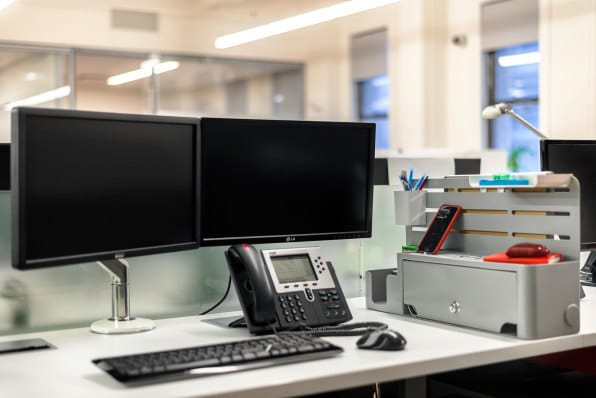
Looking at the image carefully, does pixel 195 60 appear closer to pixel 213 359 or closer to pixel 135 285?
pixel 135 285

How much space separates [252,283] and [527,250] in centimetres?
57

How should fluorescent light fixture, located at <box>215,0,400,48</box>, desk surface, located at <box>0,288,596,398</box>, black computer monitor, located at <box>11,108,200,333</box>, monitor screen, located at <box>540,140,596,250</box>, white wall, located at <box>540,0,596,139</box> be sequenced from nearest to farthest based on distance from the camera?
desk surface, located at <box>0,288,596,398</box>
black computer monitor, located at <box>11,108,200,333</box>
monitor screen, located at <box>540,140,596,250</box>
fluorescent light fixture, located at <box>215,0,400,48</box>
white wall, located at <box>540,0,596,139</box>

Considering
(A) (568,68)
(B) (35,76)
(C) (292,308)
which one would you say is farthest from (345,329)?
(B) (35,76)

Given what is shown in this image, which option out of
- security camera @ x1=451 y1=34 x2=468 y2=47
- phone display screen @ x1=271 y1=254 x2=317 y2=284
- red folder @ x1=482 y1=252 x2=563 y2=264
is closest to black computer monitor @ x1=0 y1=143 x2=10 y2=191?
phone display screen @ x1=271 y1=254 x2=317 y2=284

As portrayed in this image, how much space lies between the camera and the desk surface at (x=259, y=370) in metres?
1.16

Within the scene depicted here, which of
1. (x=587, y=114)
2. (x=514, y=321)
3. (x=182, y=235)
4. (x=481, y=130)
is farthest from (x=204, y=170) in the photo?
(x=481, y=130)

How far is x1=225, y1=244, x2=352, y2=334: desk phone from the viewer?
1572 millimetres

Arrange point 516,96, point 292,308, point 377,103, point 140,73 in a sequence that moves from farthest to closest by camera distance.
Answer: point 377,103 < point 140,73 < point 516,96 < point 292,308

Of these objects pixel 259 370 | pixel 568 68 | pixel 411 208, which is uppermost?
pixel 568 68

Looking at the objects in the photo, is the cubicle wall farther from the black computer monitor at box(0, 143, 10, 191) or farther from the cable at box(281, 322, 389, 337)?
the cable at box(281, 322, 389, 337)

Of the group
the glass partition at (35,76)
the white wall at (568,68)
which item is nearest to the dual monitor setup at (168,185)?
the white wall at (568,68)

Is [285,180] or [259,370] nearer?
[259,370]

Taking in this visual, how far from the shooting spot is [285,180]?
173 centimetres

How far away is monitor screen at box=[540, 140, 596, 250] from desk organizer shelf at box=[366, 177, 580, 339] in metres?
0.47
